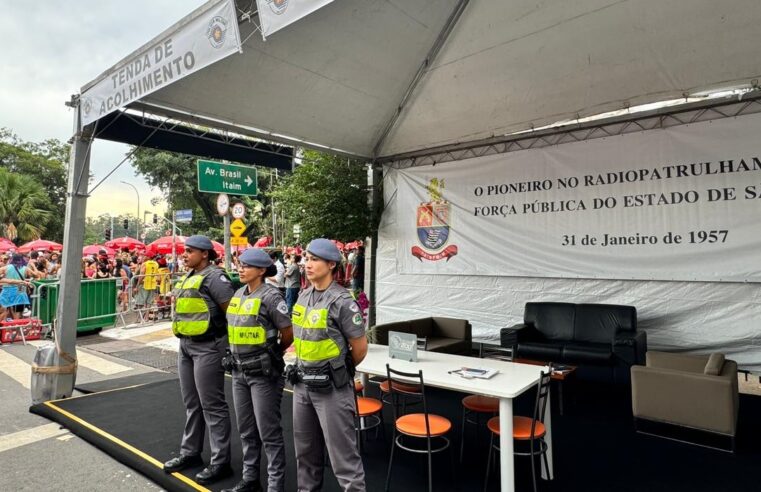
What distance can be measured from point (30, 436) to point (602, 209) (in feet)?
22.0

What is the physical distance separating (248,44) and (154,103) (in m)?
1.35

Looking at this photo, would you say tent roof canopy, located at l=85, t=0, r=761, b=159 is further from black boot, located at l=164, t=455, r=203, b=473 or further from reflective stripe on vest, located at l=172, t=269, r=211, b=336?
black boot, located at l=164, t=455, r=203, b=473

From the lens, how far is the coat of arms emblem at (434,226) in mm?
7277

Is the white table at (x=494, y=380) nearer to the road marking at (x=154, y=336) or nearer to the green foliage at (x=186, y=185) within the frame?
the road marking at (x=154, y=336)

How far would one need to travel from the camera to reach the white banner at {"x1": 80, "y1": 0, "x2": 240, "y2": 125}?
359cm

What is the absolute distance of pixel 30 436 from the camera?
13.6ft

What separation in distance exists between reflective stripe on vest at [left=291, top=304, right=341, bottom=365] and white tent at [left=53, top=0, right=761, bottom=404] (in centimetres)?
257

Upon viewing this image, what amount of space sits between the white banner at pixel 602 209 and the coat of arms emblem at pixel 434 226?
0.02m

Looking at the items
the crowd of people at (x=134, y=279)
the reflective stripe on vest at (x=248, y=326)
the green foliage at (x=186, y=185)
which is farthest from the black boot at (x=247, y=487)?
the green foliage at (x=186, y=185)

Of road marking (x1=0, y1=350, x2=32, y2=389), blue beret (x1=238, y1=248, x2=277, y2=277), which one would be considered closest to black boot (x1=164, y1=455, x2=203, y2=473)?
blue beret (x1=238, y1=248, x2=277, y2=277)

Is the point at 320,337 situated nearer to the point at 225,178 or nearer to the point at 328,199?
the point at 328,199

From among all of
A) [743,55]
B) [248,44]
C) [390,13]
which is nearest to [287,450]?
[248,44]

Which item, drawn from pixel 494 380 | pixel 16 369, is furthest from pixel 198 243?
pixel 16 369

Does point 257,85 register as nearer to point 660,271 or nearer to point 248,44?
point 248,44
